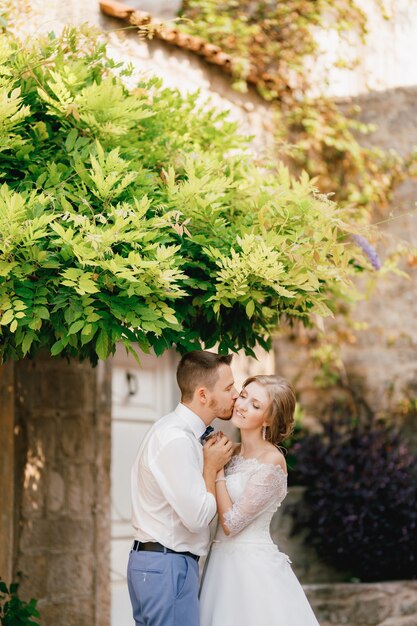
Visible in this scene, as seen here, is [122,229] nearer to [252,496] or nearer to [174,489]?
[174,489]

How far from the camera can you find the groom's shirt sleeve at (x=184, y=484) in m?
4.09

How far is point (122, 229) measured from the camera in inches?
154

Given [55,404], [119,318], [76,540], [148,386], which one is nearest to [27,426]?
[55,404]

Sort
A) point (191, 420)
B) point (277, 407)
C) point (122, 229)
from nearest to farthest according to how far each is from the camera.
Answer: point (122, 229) → point (191, 420) → point (277, 407)

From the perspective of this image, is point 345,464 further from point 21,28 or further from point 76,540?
point 21,28

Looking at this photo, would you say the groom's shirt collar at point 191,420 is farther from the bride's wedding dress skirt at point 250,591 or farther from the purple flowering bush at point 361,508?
the purple flowering bush at point 361,508

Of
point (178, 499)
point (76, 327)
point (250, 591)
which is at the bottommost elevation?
point (250, 591)

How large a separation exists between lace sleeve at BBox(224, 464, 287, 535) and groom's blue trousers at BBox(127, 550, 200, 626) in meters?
0.29

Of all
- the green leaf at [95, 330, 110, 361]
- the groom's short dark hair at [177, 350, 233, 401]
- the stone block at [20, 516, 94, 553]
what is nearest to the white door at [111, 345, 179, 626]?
the stone block at [20, 516, 94, 553]

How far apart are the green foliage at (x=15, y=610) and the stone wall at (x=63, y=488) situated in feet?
1.41

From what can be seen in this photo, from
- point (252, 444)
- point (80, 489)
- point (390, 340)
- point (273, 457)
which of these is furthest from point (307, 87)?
point (273, 457)

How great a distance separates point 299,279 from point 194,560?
1374mm

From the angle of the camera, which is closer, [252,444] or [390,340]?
[252,444]

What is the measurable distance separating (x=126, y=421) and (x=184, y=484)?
2.86m
